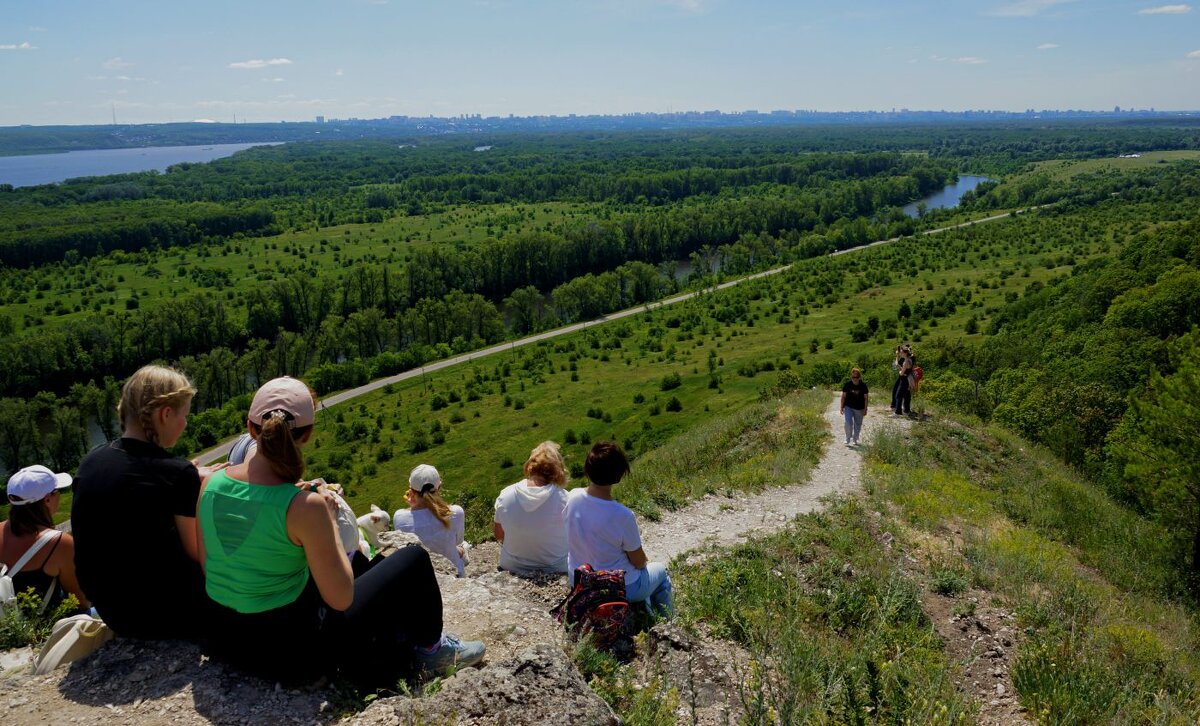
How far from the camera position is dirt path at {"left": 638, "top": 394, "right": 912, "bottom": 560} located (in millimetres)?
10383

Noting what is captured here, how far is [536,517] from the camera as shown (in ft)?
23.7

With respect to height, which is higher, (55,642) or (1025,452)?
(55,642)

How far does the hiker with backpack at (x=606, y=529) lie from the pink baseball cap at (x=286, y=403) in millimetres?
2438

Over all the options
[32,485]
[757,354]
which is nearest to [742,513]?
[32,485]

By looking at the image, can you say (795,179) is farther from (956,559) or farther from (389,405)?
(956,559)

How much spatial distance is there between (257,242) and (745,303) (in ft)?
300

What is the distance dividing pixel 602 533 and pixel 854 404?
11708 mm

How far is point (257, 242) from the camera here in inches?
4879

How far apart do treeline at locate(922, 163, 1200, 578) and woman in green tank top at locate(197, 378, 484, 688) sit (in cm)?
1574

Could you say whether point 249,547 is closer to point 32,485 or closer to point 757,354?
point 32,485

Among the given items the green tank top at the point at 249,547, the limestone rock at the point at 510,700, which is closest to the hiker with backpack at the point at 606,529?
the limestone rock at the point at 510,700

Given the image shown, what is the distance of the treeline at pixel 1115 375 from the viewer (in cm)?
1554

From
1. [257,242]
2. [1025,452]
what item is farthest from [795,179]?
[1025,452]

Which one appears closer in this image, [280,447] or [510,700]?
[280,447]
